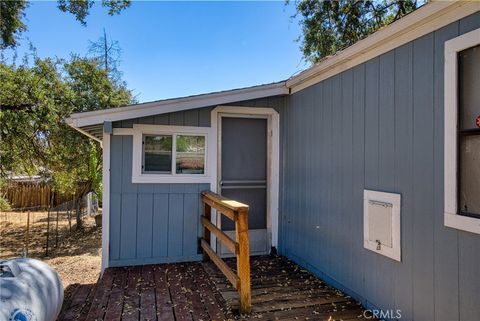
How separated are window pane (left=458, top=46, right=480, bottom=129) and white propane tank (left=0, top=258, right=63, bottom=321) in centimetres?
323

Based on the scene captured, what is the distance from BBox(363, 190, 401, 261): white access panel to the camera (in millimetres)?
2562

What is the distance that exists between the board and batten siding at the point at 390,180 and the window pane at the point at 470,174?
0.47 feet

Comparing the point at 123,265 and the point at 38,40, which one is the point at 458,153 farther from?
the point at 38,40

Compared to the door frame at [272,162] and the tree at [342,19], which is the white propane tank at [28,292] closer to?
the door frame at [272,162]

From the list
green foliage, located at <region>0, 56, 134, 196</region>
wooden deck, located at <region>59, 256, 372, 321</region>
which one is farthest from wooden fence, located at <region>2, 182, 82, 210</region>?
wooden deck, located at <region>59, 256, 372, 321</region>

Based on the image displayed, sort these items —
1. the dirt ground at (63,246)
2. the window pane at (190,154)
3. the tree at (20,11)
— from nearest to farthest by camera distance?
the window pane at (190,154)
the dirt ground at (63,246)
the tree at (20,11)

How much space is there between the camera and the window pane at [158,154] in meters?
4.23

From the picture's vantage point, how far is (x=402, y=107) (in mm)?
2523

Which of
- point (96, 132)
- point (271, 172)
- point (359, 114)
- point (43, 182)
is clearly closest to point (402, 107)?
point (359, 114)

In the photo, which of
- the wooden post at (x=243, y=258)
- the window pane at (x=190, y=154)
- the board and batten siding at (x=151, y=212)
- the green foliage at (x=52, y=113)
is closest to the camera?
the wooden post at (x=243, y=258)

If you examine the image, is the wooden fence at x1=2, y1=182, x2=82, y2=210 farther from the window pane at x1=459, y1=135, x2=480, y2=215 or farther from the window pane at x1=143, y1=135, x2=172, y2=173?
the window pane at x1=459, y1=135, x2=480, y2=215

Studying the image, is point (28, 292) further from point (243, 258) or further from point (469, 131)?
point (469, 131)

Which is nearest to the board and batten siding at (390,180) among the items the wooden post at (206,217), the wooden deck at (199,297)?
the wooden deck at (199,297)

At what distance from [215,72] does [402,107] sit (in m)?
8.30
